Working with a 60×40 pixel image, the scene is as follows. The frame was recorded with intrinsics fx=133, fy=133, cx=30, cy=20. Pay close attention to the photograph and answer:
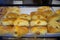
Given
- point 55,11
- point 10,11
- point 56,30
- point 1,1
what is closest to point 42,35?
point 56,30

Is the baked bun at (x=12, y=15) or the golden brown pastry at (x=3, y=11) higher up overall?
the golden brown pastry at (x=3, y=11)

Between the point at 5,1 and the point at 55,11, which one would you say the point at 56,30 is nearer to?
the point at 55,11

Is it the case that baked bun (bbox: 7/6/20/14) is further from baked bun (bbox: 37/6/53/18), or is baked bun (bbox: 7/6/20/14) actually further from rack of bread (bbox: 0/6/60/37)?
baked bun (bbox: 37/6/53/18)

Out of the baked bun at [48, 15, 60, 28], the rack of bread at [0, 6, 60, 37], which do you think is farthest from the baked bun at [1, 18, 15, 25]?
the baked bun at [48, 15, 60, 28]

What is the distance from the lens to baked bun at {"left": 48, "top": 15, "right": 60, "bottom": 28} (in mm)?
1083

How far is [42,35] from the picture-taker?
109cm

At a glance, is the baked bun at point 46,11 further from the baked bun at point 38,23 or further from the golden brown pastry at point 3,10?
the golden brown pastry at point 3,10

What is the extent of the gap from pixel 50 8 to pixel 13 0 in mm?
313

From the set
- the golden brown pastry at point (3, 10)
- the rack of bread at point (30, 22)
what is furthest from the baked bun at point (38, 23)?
the golden brown pastry at point (3, 10)

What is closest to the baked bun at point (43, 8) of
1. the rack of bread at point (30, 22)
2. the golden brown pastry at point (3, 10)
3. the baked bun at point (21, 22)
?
the rack of bread at point (30, 22)

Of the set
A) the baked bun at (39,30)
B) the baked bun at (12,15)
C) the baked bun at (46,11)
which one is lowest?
the baked bun at (39,30)

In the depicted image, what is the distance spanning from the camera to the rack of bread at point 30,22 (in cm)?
108

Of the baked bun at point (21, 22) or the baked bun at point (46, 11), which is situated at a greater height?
the baked bun at point (46, 11)

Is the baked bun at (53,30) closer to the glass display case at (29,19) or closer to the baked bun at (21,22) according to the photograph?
the glass display case at (29,19)
